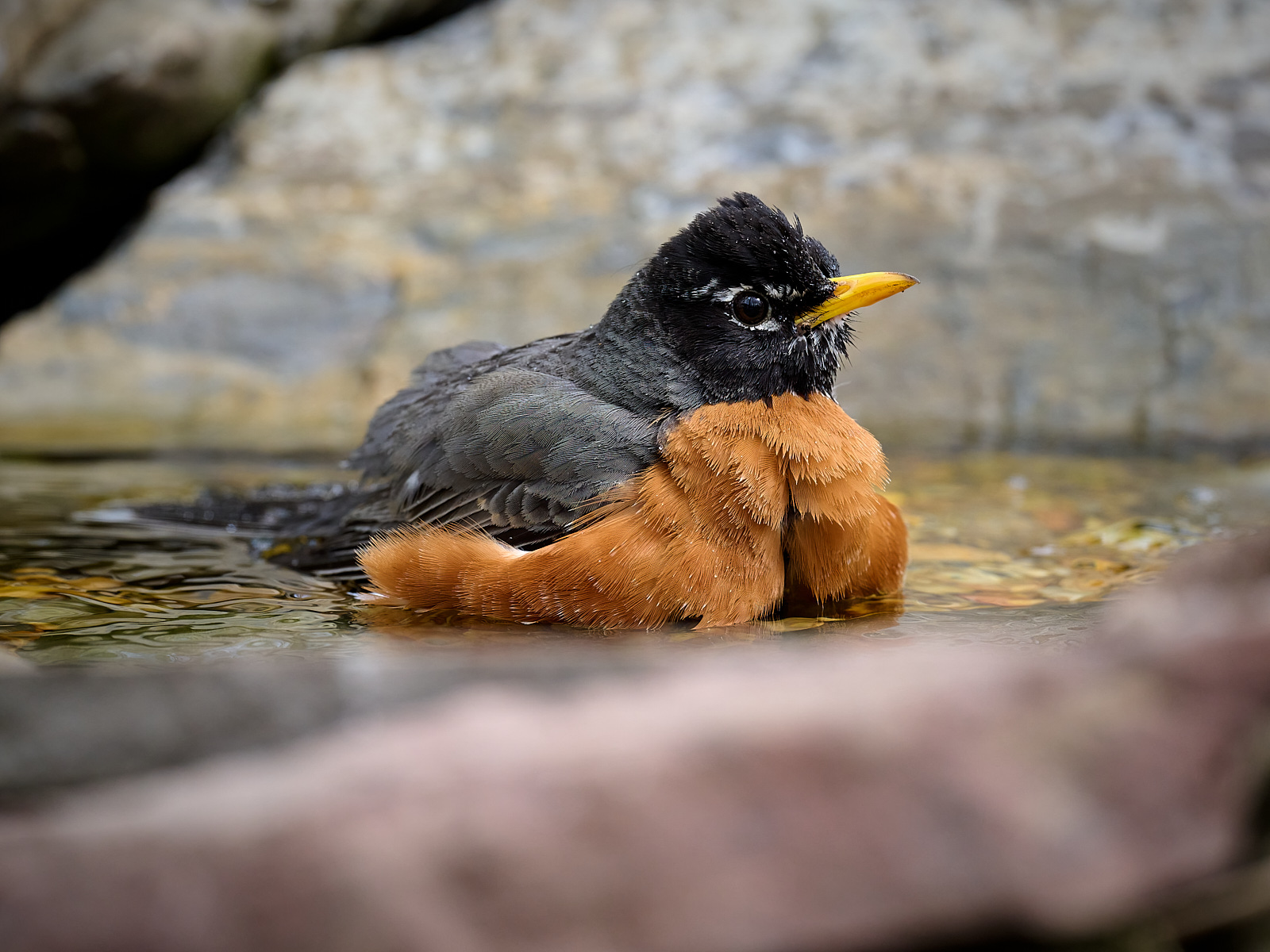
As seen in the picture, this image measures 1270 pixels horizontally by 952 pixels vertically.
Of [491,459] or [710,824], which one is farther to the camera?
[491,459]

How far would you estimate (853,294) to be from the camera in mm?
4484

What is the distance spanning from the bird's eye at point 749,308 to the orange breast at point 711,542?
1.13 feet

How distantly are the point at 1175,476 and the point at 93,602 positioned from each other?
17.1 feet

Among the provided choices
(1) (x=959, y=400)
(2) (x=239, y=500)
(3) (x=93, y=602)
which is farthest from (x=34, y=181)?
(1) (x=959, y=400)

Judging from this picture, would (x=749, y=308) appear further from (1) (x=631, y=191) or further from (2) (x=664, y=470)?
(1) (x=631, y=191)

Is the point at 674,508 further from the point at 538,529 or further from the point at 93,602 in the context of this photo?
the point at 93,602

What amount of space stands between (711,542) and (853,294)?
1222mm

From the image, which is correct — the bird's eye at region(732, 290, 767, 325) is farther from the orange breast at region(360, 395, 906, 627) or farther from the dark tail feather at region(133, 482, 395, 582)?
the dark tail feather at region(133, 482, 395, 582)

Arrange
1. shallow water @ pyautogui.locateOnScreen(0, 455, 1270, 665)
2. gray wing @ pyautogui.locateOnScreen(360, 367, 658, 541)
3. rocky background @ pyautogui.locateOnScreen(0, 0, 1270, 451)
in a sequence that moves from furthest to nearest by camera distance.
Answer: rocky background @ pyautogui.locateOnScreen(0, 0, 1270, 451) → gray wing @ pyautogui.locateOnScreen(360, 367, 658, 541) → shallow water @ pyautogui.locateOnScreen(0, 455, 1270, 665)

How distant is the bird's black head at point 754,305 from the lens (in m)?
4.46

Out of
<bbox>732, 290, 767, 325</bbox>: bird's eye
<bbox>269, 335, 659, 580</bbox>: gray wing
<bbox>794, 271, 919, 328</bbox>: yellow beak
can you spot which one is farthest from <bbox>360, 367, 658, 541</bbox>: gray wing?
<bbox>794, 271, 919, 328</bbox>: yellow beak

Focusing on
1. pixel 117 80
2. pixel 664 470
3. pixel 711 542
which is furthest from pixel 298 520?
pixel 117 80

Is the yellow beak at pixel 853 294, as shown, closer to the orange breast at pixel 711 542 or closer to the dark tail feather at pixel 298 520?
the orange breast at pixel 711 542

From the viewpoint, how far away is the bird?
155 inches
